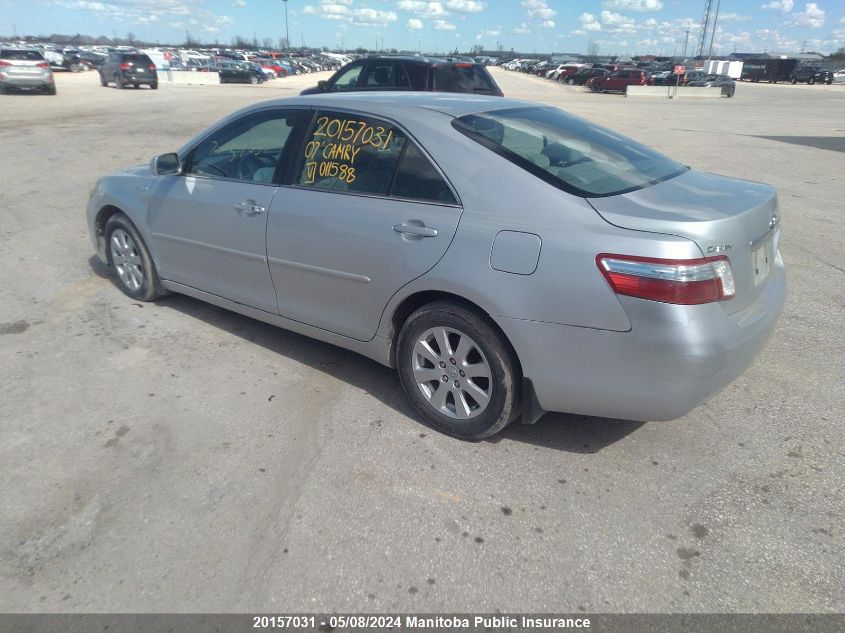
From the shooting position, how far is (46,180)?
9883 mm

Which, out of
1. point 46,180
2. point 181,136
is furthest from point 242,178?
point 181,136

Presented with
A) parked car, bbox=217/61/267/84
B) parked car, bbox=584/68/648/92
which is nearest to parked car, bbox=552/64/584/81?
parked car, bbox=584/68/648/92

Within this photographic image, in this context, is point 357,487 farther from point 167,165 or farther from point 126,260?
point 126,260

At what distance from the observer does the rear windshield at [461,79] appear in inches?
438

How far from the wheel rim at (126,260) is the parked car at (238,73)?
42.3 meters

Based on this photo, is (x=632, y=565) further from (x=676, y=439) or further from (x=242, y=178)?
(x=242, y=178)

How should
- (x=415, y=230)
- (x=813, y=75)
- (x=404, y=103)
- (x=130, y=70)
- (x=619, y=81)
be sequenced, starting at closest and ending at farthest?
1. (x=415, y=230)
2. (x=404, y=103)
3. (x=130, y=70)
4. (x=619, y=81)
5. (x=813, y=75)

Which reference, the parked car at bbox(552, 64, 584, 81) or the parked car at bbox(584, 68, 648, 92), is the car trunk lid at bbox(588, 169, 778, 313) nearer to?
the parked car at bbox(584, 68, 648, 92)

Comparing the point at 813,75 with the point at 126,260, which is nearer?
the point at 126,260

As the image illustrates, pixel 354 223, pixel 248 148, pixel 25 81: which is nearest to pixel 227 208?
pixel 248 148

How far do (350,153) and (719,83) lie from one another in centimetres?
4475

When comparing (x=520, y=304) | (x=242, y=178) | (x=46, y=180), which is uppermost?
(x=242, y=178)

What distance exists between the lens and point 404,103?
3607 millimetres

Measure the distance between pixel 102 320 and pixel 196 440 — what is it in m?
2.07
